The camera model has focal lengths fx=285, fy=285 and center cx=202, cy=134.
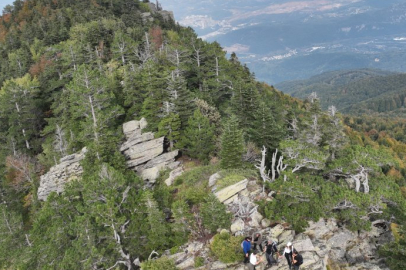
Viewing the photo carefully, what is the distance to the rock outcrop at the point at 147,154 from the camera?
32500 millimetres

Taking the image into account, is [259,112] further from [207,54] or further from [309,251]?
[207,54]

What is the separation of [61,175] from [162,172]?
39.0 ft

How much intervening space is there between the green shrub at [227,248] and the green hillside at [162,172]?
17 centimetres

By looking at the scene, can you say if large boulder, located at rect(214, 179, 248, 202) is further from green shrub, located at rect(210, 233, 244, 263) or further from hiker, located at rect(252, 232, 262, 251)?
hiker, located at rect(252, 232, 262, 251)

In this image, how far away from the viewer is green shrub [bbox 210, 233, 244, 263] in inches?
713

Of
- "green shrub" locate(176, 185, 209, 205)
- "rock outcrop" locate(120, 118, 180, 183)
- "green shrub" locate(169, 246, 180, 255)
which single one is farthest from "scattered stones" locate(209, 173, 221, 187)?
"rock outcrop" locate(120, 118, 180, 183)

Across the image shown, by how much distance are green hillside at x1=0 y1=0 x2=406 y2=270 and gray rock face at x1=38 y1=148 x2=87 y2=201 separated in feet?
3.68

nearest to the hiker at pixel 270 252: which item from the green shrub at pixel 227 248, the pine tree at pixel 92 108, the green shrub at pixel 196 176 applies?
the green shrub at pixel 227 248

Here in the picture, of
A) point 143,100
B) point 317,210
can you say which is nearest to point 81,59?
point 143,100

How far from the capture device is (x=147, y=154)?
33250mm

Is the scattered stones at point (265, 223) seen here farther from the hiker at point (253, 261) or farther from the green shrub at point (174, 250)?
the green shrub at point (174, 250)

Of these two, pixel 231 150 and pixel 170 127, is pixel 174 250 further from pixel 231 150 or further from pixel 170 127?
pixel 170 127

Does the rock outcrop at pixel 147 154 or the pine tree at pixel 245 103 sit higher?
the pine tree at pixel 245 103

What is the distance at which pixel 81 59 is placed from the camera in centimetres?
4675
